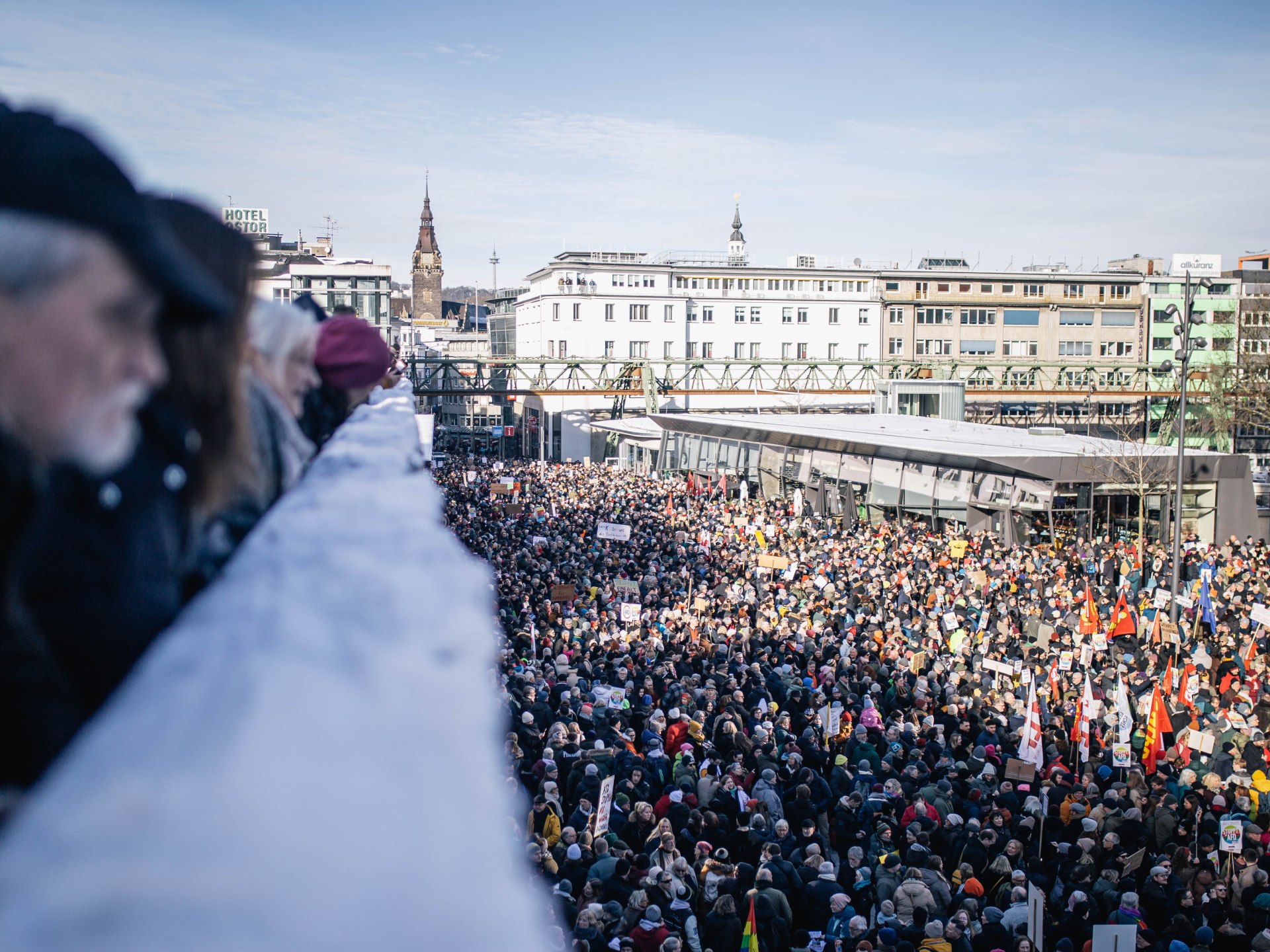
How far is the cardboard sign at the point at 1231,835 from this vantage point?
8742 mm

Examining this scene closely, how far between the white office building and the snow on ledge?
62005 millimetres

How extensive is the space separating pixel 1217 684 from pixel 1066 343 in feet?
223

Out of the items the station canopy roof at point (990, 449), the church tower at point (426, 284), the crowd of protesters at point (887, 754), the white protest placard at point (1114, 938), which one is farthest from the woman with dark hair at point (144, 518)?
the church tower at point (426, 284)

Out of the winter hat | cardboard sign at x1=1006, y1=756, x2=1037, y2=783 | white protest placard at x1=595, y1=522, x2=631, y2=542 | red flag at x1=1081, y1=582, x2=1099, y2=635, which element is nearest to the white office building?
white protest placard at x1=595, y1=522, x2=631, y2=542

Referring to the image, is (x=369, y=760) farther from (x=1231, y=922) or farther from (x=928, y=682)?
(x=928, y=682)

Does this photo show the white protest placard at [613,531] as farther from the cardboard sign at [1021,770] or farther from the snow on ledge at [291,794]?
the snow on ledge at [291,794]

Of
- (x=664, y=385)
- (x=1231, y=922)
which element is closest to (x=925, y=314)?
(x=664, y=385)

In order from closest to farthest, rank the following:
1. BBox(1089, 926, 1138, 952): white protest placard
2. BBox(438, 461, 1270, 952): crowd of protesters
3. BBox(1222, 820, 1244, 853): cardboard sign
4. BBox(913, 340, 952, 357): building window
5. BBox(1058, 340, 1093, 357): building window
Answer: BBox(1089, 926, 1138, 952): white protest placard < BBox(438, 461, 1270, 952): crowd of protesters < BBox(1222, 820, 1244, 853): cardboard sign < BBox(913, 340, 952, 357): building window < BBox(1058, 340, 1093, 357): building window

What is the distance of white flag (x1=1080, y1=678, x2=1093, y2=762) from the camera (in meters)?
11.4

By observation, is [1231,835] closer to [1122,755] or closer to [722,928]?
[1122,755]

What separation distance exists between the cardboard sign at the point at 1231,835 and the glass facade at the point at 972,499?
1801 cm

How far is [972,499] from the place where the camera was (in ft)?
90.8

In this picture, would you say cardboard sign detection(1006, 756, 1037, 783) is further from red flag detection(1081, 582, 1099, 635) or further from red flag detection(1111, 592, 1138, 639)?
red flag detection(1111, 592, 1138, 639)

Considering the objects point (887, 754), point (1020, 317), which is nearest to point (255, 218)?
point (1020, 317)
